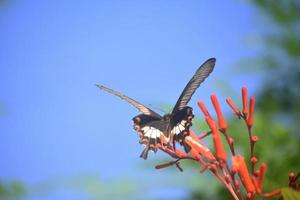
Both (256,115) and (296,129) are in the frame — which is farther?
(256,115)

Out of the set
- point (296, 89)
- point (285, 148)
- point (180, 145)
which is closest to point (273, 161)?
point (285, 148)

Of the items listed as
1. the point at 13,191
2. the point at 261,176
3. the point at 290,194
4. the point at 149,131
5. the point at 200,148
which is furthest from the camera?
the point at 13,191

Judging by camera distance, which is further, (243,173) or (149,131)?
(149,131)

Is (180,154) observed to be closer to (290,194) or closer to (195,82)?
(195,82)

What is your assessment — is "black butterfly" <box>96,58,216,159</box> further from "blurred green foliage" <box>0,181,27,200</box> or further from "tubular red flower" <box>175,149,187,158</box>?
"blurred green foliage" <box>0,181,27,200</box>

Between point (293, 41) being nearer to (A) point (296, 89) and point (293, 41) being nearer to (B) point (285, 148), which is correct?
(A) point (296, 89)

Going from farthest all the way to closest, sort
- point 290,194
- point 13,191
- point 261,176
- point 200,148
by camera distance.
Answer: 1. point 13,191
2. point 200,148
3. point 261,176
4. point 290,194

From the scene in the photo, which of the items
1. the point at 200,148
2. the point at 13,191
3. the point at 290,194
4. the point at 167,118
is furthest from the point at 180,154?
the point at 13,191
